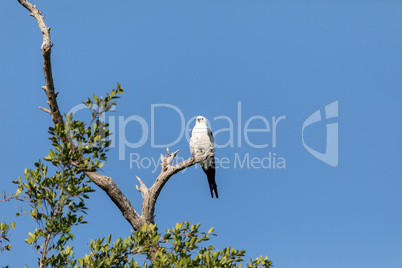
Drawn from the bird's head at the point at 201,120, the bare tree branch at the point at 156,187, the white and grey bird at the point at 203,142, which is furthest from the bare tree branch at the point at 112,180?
the bird's head at the point at 201,120

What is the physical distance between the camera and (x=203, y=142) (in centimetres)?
1038

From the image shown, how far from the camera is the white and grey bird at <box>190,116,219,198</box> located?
10.4 meters

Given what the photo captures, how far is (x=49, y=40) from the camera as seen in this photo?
6391mm

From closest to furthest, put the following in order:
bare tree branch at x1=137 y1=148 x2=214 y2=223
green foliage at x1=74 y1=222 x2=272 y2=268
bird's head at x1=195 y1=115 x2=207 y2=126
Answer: green foliage at x1=74 y1=222 x2=272 y2=268, bare tree branch at x1=137 y1=148 x2=214 y2=223, bird's head at x1=195 y1=115 x2=207 y2=126

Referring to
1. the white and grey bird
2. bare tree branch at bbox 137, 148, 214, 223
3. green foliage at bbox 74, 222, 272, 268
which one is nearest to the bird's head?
the white and grey bird

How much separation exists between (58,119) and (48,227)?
214 cm

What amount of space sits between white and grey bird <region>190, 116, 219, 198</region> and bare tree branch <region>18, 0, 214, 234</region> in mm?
2198

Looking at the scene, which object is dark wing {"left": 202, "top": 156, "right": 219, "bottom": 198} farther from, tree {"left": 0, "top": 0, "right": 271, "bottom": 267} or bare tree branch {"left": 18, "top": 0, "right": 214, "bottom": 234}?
tree {"left": 0, "top": 0, "right": 271, "bottom": 267}

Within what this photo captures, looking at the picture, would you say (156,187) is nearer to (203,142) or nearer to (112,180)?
(112,180)

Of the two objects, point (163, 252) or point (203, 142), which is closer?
point (163, 252)

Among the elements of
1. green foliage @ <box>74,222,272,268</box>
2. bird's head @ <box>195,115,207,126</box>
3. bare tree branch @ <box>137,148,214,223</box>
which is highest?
bird's head @ <box>195,115,207,126</box>

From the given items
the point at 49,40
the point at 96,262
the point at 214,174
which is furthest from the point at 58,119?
the point at 214,174

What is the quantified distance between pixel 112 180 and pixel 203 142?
3725 mm

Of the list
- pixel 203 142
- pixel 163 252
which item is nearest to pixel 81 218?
pixel 163 252
